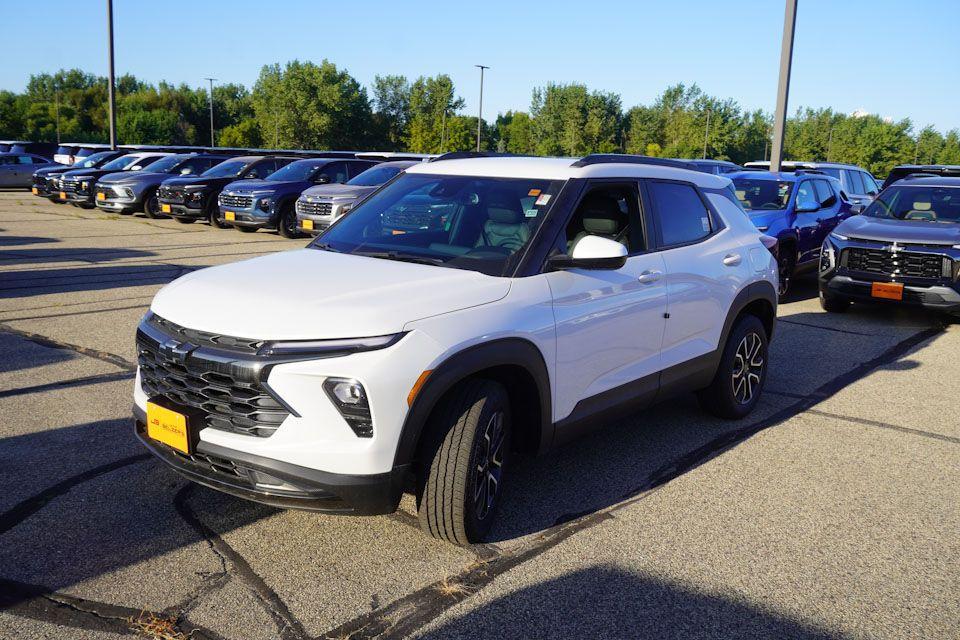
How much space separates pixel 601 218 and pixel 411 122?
312 feet

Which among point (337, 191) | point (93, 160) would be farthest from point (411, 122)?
point (337, 191)

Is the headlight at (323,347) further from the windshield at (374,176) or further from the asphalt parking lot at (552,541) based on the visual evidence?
the windshield at (374,176)

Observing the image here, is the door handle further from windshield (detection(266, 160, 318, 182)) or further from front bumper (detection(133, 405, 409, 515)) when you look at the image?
windshield (detection(266, 160, 318, 182))

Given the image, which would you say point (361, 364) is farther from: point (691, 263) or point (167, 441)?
point (691, 263)

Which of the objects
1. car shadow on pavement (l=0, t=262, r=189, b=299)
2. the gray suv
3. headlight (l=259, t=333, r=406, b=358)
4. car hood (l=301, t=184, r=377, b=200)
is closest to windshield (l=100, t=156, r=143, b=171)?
the gray suv

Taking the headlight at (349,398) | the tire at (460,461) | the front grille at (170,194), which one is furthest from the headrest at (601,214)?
the front grille at (170,194)

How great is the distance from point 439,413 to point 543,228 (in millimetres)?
1186

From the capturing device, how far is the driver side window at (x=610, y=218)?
14.4 ft

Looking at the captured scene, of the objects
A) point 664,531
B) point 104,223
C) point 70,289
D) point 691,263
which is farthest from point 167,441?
point 104,223

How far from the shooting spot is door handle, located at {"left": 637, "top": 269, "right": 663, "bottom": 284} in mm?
4617

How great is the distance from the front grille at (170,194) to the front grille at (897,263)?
47.4ft

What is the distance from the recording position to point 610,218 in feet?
15.4

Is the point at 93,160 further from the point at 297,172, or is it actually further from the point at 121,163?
the point at 297,172

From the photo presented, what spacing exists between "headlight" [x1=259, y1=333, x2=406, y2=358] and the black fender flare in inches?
10.0
